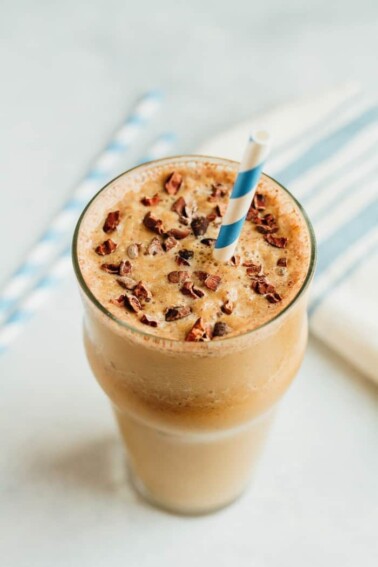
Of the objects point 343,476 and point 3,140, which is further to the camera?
point 3,140

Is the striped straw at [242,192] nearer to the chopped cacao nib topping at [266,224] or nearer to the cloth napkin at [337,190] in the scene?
the chopped cacao nib topping at [266,224]

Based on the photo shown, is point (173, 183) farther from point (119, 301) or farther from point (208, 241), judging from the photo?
point (119, 301)

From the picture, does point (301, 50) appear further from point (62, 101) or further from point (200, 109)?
point (62, 101)

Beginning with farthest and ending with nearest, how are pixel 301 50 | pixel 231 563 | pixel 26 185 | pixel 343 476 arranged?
pixel 301 50 → pixel 26 185 → pixel 343 476 → pixel 231 563

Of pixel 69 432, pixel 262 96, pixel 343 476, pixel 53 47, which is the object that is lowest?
pixel 343 476

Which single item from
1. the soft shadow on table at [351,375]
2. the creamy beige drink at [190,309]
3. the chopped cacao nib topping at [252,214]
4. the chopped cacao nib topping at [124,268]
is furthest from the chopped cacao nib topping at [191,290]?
the soft shadow on table at [351,375]

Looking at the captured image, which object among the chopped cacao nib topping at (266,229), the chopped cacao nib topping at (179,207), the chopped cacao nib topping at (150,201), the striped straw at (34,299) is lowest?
the striped straw at (34,299)

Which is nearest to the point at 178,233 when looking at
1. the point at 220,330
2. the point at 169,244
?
the point at 169,244

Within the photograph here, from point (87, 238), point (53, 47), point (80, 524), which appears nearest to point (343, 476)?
point (80, 524)
